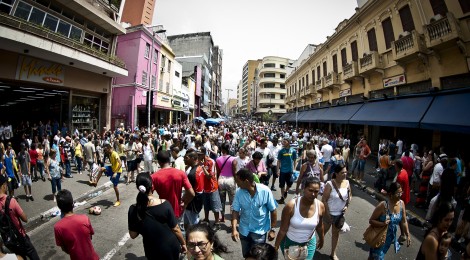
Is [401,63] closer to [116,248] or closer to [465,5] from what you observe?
[465,5]

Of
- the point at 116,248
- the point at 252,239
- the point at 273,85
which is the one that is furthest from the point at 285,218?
the point at 273,85

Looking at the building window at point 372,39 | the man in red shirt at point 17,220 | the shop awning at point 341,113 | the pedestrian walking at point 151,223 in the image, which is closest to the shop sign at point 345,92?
the shop awning at point 341,113

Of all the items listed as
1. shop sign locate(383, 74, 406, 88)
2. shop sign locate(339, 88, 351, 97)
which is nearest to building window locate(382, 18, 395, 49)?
shop sign locate(383, 74, 406, 88)

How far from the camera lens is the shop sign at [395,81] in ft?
42.9

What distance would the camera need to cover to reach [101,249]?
4453 millimetres

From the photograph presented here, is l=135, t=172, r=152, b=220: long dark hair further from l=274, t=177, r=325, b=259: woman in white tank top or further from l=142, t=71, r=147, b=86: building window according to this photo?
l=142, t=71, r=147, b=86: building window

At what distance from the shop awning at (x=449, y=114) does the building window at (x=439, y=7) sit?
386 centimetres

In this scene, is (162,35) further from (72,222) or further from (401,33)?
(72,222)

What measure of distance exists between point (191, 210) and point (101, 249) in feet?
6.13

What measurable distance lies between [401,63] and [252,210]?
14.1 meters

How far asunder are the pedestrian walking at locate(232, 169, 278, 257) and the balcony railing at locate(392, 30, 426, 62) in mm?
12392

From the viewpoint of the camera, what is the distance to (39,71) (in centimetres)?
1277

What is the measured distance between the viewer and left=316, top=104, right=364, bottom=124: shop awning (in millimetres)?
17200

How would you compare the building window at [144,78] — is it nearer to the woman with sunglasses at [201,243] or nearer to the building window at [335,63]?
the building window at [335,63]
